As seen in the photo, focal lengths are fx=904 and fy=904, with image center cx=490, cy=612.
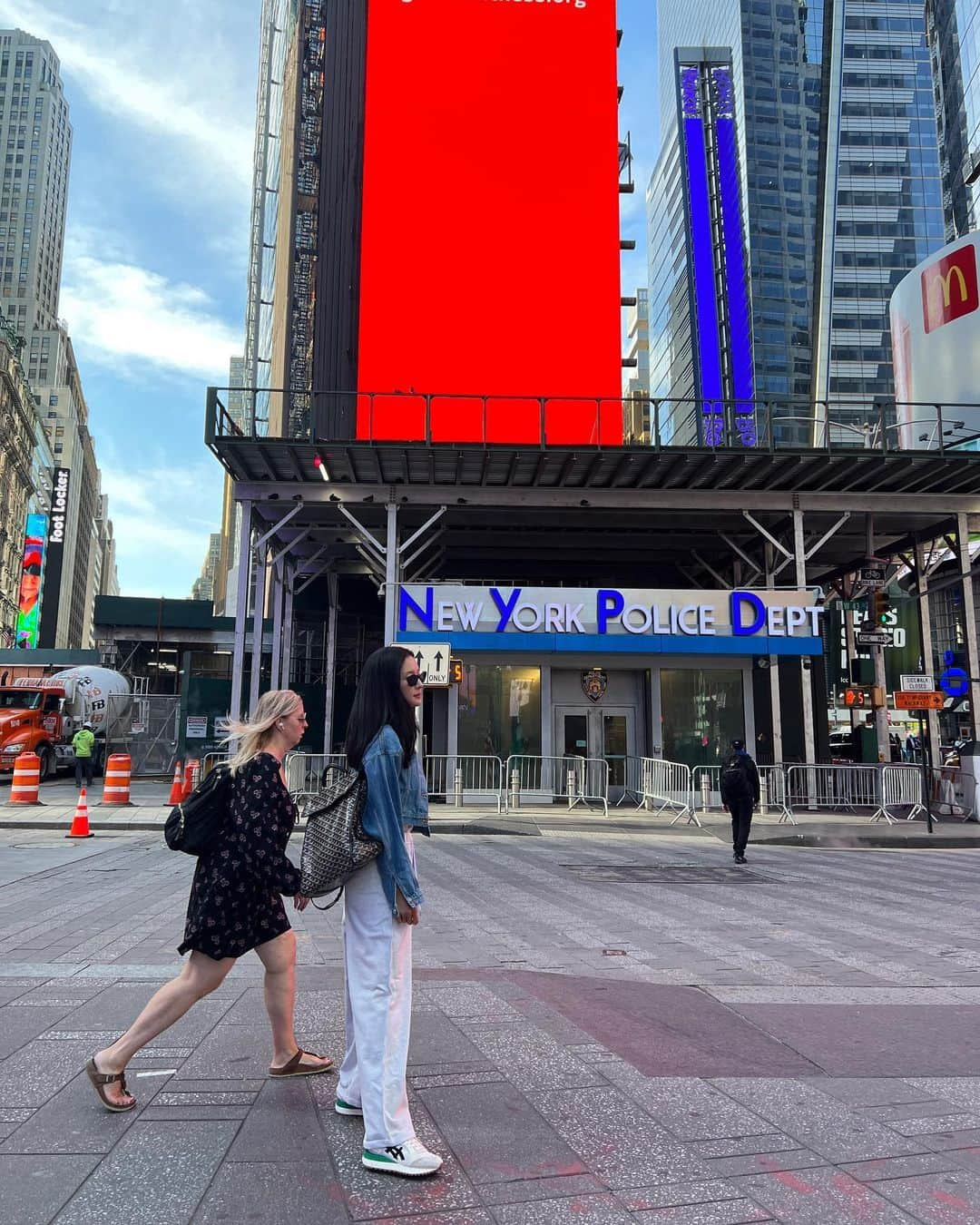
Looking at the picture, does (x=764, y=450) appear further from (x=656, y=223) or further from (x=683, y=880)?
(x=656, y=223)

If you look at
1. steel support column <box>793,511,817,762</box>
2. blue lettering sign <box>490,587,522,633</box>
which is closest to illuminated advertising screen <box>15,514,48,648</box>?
blue lettering sign <box>490,587,522,633</box>

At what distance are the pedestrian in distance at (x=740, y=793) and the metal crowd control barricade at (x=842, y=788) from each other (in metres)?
6.16

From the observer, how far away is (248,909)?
3771 millimetres

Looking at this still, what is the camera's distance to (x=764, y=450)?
20938 mm


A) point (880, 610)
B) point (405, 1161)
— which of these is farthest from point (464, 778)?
point (405, 1161)

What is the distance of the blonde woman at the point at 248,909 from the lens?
3.67 meters

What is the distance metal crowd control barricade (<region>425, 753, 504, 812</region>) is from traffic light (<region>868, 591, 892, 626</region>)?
9.97 m

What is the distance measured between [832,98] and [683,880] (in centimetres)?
9403

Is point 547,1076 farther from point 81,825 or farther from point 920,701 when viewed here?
point 920,701

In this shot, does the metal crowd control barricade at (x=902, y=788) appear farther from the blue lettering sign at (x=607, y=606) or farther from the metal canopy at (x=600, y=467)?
the metal canopy at (x=600, y=467)

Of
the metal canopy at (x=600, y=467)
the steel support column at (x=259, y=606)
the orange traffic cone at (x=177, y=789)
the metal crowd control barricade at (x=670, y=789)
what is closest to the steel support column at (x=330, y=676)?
the steel support column at (x=259, y=606)

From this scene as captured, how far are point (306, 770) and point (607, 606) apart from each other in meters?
8.02

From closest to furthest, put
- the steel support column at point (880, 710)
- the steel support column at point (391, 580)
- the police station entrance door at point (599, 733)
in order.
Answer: the steel support column at point (391, 580) < the steel support column at point (880, 710) < the police station entrance door at point (599, 733)

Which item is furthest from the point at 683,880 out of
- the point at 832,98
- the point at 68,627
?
the point at 68,627
